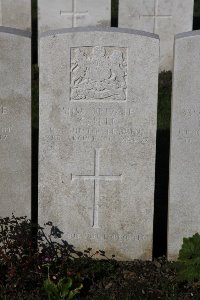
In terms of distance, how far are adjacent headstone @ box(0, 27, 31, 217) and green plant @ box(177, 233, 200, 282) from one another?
1.23 meters

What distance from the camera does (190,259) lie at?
5277 mm

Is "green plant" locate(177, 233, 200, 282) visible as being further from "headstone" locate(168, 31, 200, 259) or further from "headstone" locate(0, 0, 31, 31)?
"headstone" locate(0, 0, 31, 31)

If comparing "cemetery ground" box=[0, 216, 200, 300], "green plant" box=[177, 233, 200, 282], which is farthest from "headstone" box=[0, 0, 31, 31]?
"green plant" box=[177, 233, 200, 282]

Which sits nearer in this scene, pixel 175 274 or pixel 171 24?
pixel 175 274

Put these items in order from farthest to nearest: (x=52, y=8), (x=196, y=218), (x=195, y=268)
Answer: (x=52, y=8) < (x=196, y=218) < (x=195, y=268)

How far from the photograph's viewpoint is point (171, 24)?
35.5 feet

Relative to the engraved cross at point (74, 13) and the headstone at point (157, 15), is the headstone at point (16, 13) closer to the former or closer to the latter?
the engraved cross at point (74, 13)

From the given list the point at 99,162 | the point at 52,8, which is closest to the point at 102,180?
the point at 99,162

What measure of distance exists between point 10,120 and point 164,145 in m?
3.27

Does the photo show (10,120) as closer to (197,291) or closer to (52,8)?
(197,291)

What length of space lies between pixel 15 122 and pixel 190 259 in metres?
1.64

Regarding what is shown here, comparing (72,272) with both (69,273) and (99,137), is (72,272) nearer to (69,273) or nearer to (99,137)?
(69,273)

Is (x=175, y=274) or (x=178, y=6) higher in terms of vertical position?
(x=178, y=6)

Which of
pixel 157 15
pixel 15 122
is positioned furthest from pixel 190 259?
pixel 157 15
